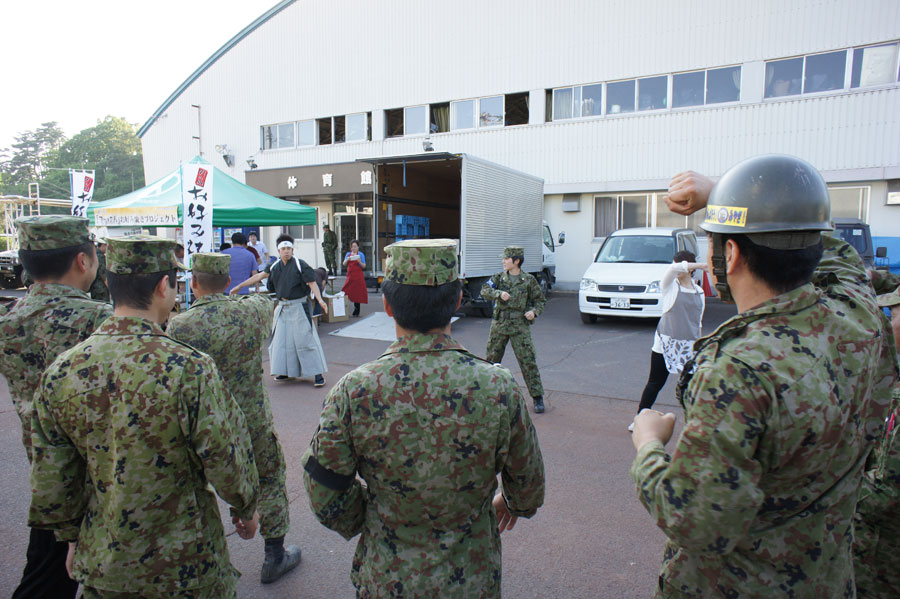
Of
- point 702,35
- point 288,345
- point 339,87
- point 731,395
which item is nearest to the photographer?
point 731,395

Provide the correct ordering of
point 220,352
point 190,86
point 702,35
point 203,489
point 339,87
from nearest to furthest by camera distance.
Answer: point 203,489, point 220,352, point 702,35, point 339,87, point 190,86

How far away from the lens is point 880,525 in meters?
2.01

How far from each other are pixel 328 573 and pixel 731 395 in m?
2.75

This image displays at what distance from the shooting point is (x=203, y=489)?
204 centimetres

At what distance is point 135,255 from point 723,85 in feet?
54.6

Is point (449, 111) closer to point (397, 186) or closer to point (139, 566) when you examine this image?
point (397, 186)

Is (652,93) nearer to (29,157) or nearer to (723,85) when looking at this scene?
(723,85)

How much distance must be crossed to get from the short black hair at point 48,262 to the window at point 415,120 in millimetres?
17451

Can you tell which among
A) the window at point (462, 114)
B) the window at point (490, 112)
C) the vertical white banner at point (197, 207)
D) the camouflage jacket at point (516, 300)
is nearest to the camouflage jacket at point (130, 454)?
the camouflage jacket at point (516, 300)

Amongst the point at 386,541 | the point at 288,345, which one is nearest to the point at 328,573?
the point at 386,541

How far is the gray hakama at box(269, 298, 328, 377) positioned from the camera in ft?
23.5

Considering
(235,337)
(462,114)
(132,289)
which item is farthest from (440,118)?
(132,289)

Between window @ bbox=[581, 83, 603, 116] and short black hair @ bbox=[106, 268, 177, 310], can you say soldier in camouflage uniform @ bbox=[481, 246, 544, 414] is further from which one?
window @ bbox=[581, 83, 603, 116]

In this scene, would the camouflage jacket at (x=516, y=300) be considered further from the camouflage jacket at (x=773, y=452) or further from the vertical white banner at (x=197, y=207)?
the camouflage jacket at (x=773, y=452)
